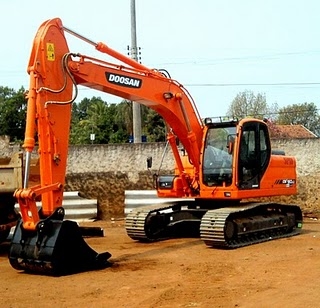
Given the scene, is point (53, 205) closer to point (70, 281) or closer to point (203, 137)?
point (70, 281)

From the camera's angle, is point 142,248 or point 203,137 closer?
point 142,248

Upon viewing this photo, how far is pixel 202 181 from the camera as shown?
1255 cm

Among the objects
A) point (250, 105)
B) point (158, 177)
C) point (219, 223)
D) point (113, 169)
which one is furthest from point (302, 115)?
point (219, 223)

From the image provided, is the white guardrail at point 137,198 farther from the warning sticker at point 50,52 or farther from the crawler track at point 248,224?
the warning sticker at point 50,52

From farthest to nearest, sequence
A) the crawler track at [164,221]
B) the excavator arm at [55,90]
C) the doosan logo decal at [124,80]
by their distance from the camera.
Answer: the crawler track at [164,221] → the doosan logo decal at [124,80] → the excavator arm at [55,90]

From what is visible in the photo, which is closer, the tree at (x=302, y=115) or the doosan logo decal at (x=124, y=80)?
the doosan logo decal at (x=124, y=80)

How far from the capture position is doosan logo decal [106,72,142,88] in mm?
10906

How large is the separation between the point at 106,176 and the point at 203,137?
6.19 meters

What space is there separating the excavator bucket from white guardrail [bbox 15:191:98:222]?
8.17 metres

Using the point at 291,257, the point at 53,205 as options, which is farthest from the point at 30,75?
the point at 291,257

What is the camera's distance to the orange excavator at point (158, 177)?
912 centimetres

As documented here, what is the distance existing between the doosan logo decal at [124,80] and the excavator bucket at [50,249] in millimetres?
2912

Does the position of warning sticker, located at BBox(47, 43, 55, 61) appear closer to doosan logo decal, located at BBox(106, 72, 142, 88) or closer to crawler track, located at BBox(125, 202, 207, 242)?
doosan logo decal, located at BBox(106, 72, 142, 88)

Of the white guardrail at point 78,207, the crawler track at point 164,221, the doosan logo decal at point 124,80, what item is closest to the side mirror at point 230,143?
the crawler track at point 164,221
